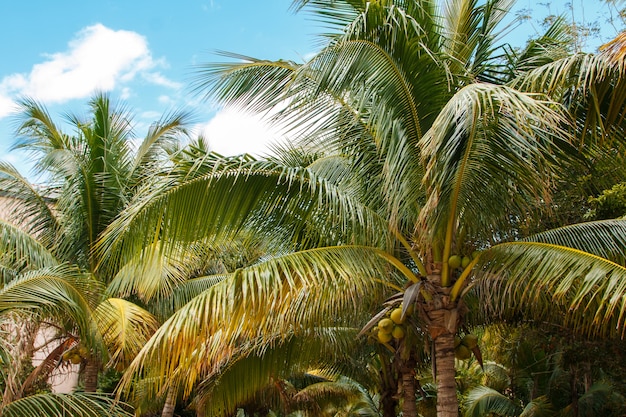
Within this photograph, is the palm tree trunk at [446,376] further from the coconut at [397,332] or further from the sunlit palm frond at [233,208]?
the sunlit palm frond at [233,208]

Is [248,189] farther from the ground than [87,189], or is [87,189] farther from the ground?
[87,189]

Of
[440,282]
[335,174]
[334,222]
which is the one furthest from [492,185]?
[335,174]

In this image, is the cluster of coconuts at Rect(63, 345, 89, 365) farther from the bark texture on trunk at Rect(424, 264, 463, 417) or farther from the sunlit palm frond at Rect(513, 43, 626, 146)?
the sunlit palm frond at Rect(513, 43, 626, 146)

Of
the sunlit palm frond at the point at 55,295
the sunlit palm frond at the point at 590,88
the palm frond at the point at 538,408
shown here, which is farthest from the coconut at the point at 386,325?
the palm frond at the point at 538,408

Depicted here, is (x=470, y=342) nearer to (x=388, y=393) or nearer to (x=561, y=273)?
(x=561, y=273)

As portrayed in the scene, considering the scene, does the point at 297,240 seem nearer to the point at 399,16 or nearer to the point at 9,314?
the point at 399,16

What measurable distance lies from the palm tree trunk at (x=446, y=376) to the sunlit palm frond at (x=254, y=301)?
0.86m

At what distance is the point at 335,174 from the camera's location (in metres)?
8.34

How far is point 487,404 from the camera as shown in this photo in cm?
1823

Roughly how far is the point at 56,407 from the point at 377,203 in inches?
162

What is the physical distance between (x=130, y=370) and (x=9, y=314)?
214cm

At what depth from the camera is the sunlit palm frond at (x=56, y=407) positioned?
7078 mm

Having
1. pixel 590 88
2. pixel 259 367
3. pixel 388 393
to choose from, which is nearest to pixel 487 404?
pixel 388 393

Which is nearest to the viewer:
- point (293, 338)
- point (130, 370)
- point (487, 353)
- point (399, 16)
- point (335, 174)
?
point (130, 370)
